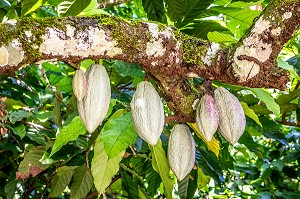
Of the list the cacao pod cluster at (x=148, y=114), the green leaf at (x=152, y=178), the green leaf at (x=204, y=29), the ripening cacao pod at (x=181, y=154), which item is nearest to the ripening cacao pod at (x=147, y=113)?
the cacao pod cluster at (x=148, y=114)

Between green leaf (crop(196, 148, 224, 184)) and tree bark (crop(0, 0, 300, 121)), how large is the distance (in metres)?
0.64

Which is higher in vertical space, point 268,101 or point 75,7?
point 75,7

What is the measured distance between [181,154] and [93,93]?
1.01ft

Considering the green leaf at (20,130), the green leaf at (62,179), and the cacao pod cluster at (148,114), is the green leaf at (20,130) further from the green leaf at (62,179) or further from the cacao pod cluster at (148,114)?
the cacao pod cluster at (148,114)

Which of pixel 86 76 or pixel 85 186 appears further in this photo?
pixel 85 186

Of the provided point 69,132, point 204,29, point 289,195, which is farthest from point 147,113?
point 289,195

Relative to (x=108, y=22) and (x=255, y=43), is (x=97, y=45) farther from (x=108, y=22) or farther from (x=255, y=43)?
(x=255, y=43)

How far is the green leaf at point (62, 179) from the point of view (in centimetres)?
183

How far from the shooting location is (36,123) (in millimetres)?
2354

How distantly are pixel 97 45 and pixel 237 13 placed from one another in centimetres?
88

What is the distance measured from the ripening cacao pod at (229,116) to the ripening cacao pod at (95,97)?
0.32m

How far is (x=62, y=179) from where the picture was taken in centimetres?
188

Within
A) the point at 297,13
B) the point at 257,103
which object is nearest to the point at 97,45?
the point at 297,13

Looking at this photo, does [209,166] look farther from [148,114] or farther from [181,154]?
[148,114]
